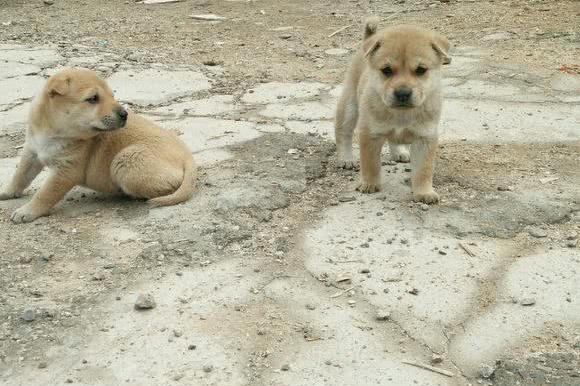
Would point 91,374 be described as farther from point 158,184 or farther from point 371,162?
→ point 371,162

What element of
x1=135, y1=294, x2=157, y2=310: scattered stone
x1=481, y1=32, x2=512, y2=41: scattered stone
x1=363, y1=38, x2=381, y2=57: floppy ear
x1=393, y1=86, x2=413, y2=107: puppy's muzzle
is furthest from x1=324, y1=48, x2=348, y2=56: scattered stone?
x1=135, y1=294, x2=157, y2=310: scattered stone

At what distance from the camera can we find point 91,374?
271 cm

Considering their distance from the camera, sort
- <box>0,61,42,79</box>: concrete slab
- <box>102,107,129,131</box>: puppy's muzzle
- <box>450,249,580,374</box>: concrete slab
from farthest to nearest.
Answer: <box>0,61,42,79</box>: concrete slab → <box>102,107,129,131</box>: puppy's muzzle → <box>450,249,580,374</box>: concrete slab

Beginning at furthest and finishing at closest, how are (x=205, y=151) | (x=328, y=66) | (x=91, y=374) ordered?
1. (x=328, y=66)
2. (x=205, y=151)
3. (x=91, y=374)

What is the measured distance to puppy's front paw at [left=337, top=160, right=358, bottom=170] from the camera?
4.85 metres

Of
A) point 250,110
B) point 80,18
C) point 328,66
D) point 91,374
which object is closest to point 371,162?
point 250,110

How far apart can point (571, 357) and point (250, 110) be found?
11.7 feet

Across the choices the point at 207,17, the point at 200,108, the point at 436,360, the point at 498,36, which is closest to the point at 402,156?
the point at 200,108

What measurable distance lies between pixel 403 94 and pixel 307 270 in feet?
3.86

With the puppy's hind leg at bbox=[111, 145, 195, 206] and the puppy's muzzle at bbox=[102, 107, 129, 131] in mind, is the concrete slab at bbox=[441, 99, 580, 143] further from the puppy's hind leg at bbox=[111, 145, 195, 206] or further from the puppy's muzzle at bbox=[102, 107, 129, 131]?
the puppy's muzzle at bbox=[102, 107, 129, 131]

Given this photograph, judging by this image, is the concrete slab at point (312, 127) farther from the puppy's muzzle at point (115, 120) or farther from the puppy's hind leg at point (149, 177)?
the puppy's muzzle at point (115, 120)

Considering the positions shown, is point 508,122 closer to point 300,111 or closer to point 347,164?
point 347,164

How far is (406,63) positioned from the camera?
4.08 metres

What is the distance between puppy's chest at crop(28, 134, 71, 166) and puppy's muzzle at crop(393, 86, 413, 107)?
75.7 inches
